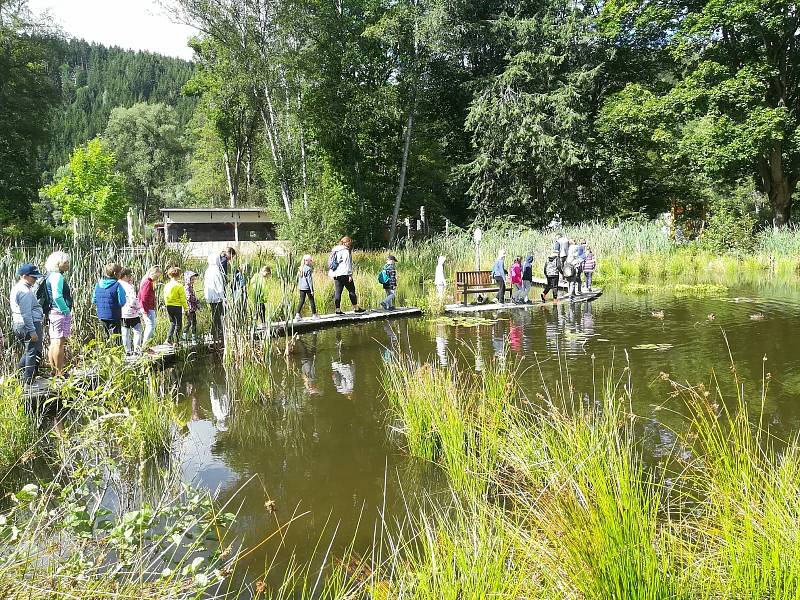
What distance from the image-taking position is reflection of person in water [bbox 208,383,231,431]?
6402mm

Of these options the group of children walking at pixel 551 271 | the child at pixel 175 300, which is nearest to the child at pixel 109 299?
the child at pixel 175 300

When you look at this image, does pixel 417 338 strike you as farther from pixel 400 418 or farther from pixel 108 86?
pixel 108 86

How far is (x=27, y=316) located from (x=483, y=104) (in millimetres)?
25066

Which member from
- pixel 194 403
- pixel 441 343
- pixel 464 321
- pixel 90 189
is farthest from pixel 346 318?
pixel 90 189

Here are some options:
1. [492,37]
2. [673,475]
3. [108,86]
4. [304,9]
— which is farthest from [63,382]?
[108,86]

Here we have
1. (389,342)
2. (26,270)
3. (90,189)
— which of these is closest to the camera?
(26,270)

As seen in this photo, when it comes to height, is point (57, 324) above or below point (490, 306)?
above

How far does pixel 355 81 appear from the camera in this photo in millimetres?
26734

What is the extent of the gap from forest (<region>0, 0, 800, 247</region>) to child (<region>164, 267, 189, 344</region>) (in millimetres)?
13910

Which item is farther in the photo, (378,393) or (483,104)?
(483,104)

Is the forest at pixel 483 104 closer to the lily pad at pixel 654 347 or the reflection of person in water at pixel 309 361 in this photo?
the reflection of person in water at pixel 309 361

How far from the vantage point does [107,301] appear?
7.99 m

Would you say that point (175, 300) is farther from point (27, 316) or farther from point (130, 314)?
point (27, 316)

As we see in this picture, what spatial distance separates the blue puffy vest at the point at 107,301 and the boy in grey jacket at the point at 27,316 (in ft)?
3.81
